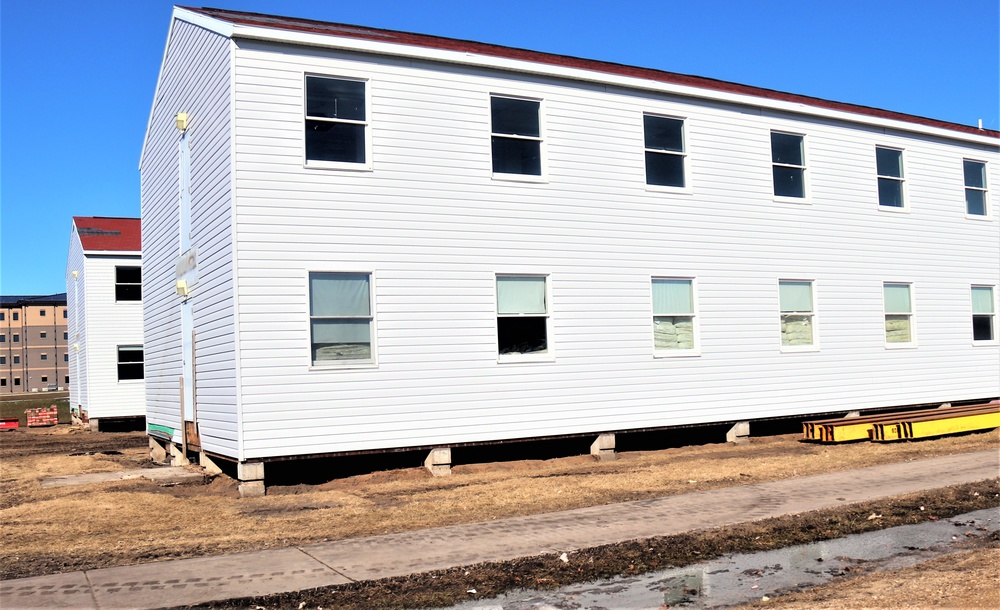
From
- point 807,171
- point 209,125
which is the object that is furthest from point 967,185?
point 209,125

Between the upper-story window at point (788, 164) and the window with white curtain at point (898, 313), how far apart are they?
316 cm

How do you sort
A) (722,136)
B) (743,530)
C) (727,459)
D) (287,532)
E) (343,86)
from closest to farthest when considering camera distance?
(743,530) < (287,532) < (343,86) < (727,459) < (722,136)

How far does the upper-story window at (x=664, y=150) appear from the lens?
54.9 ft

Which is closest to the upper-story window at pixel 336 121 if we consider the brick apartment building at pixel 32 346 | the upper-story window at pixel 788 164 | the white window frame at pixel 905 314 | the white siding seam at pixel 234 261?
the white siding seam at pixel 234 261

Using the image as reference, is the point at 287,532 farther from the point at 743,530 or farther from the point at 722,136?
the point at 722,136

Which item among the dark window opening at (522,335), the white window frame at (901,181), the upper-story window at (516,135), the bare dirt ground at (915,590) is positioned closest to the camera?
the bare dirt ground at (915,590)

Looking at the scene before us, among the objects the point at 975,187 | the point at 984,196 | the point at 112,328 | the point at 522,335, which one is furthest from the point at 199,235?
the point at 984,196

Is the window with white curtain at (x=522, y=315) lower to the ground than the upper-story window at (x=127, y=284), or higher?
lower

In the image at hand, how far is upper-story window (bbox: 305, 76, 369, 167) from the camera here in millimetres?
13711

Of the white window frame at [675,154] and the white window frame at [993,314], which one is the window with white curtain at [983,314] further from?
A: the white window frame at [675,154]

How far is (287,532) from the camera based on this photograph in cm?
1023

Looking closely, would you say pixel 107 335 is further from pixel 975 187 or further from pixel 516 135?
pixel 975 187

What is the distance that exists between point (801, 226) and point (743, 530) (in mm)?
10252

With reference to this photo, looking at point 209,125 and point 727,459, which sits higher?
point 209,125
